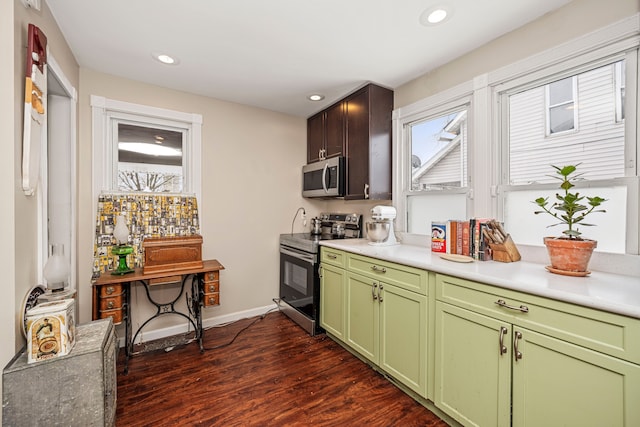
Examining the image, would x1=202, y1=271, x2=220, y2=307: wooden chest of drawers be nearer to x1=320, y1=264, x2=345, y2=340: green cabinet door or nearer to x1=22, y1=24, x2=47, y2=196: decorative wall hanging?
x1=320, y1=264, x2=345, y2=340: green cabinet door

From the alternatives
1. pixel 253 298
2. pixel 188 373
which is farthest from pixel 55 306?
pixel 253 298

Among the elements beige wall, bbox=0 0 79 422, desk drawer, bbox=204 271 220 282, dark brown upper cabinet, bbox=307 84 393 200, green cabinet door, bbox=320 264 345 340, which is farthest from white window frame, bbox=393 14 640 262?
beige wall, bbox=0 0 79 422

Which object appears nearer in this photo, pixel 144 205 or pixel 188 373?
pixel 188 373

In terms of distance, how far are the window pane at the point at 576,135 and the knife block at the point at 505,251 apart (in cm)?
46

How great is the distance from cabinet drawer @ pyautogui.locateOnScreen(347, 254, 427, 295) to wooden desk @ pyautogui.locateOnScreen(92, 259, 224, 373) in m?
1.21

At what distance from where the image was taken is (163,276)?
227 cm

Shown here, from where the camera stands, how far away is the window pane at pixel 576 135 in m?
1.50

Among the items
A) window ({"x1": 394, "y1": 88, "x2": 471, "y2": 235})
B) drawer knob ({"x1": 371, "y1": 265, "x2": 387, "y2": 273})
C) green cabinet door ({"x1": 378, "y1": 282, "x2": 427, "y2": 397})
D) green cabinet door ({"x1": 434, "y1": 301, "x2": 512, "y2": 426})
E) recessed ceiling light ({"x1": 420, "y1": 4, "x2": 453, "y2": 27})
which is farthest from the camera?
window ({"x1": 394, "y1": 88, "x2": 471, "y2": 235})

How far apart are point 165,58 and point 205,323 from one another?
2.46 m

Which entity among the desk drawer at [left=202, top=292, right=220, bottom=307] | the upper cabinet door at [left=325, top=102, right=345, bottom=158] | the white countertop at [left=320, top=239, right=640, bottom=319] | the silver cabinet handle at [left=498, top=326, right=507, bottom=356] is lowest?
the desk drawer at [left=202, top=292, right=220, bottom=307]

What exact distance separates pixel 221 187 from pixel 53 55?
155 cm

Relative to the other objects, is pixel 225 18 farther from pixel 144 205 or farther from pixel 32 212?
pixel 144 205

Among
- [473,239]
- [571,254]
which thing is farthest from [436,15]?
[571,254]

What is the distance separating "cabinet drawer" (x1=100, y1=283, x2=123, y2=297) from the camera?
2.06 meters
